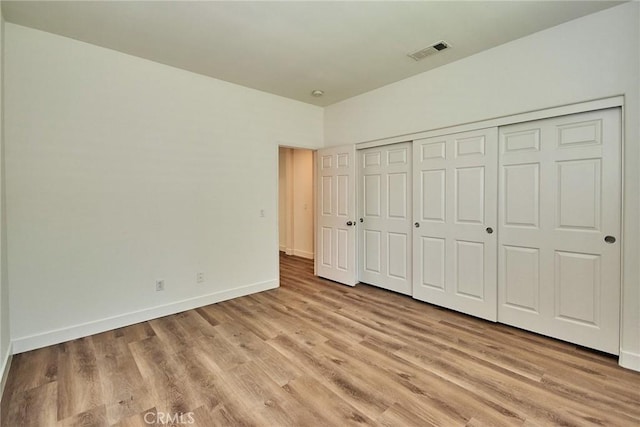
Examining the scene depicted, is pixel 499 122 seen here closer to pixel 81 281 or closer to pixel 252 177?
pixel 252 177

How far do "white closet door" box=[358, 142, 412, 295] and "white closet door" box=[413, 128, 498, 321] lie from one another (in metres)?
0.17

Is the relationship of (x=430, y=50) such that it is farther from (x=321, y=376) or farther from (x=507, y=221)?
(x=321, y=376)

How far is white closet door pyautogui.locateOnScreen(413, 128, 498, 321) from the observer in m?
2.95

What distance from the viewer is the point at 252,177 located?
3857 millimetres

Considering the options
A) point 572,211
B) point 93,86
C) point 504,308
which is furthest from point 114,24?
point 504,308

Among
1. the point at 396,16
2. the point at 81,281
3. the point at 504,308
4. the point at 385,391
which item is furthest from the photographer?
the point at 504,308

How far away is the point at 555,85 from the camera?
8.20ft

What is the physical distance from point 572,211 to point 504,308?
1.09 meters

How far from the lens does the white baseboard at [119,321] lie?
2.47 metres

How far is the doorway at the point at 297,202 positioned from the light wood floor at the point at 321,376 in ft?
10.6

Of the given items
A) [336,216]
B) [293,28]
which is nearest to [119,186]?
[293,28]

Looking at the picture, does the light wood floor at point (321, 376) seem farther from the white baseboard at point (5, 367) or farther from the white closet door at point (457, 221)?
the white closet door at point (457, 221)

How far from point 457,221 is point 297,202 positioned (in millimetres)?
3892

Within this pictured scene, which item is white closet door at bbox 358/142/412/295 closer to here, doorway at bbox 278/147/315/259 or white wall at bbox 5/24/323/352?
white wall at bbox 5/24/323/352
